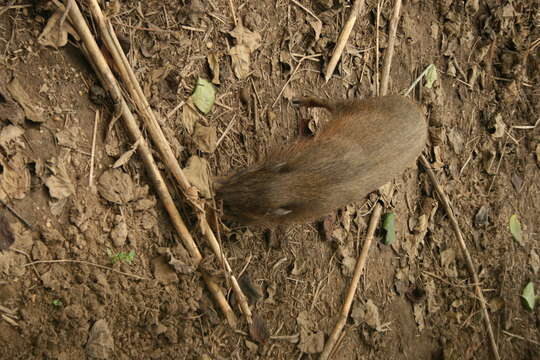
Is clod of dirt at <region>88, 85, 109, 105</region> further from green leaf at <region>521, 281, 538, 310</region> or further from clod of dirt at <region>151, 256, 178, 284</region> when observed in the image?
green leaf at <region>521, 281, 538, 310</region>

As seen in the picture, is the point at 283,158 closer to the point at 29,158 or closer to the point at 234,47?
the point at 234,47

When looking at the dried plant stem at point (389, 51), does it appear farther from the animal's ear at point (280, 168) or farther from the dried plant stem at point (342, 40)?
the animal's ear at point (280, 168)

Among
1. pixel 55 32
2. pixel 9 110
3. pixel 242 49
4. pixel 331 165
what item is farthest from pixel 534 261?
pixel 9 110

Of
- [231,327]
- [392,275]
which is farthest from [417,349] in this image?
[231,327]

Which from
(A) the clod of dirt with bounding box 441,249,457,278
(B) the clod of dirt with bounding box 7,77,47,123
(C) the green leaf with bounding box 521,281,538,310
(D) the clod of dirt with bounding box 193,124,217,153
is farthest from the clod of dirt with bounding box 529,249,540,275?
(B) the clod of dirt with bounding box 7,77,47,123

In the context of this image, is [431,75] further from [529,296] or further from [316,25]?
[529,296]
